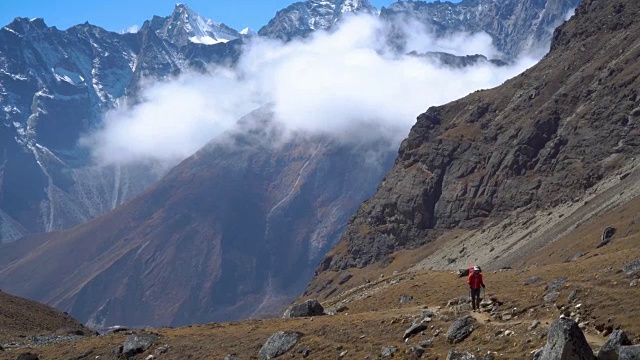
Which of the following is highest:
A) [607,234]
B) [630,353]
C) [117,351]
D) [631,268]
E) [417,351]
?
[117,351]

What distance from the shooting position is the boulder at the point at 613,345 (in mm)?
33812

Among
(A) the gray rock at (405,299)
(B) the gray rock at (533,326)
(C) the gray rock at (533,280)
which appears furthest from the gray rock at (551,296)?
(A) the gray rock at (405,299)

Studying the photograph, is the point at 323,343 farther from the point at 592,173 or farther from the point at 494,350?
the point at 592,173

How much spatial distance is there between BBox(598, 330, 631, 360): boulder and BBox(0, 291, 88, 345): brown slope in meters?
60.4

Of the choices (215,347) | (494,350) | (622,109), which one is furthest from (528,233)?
(494,350)

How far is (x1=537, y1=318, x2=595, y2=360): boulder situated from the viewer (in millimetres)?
33500

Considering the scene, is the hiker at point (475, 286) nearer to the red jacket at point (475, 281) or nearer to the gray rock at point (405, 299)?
the red jacket at point (475, 281)

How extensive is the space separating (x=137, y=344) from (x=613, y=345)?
35.8m

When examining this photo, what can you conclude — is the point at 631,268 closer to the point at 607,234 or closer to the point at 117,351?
the point at 117,351

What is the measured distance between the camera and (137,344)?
193 ft

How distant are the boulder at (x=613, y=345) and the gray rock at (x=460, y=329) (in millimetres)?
8723

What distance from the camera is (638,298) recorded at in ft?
131

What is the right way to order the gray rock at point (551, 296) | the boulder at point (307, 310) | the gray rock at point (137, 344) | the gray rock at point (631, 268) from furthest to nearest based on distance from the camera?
the boulder at point (307, 310) < the gray rock at point (137, 344) < the gray rock at point (551, 296) < the gray rock at point (631, 268)

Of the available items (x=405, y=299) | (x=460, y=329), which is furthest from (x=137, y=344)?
(x=460, y=329)
